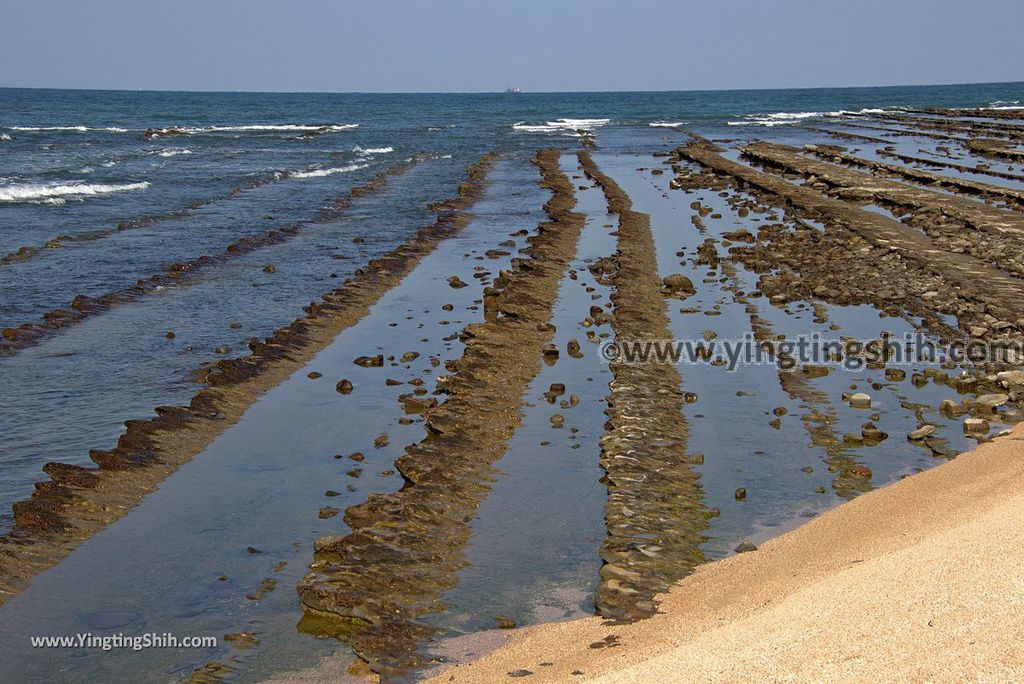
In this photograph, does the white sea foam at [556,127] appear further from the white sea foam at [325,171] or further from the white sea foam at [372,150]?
the white sea foam at [325,171]

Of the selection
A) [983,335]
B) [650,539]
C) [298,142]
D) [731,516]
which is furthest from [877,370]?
[298,142]

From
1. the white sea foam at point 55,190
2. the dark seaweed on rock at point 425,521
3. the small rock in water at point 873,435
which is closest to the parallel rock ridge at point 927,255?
the small rock in water at point 873,435

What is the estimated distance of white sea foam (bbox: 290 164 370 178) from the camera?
4831 centimetres

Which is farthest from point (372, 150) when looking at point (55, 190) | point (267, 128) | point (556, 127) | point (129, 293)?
point (129, 293)

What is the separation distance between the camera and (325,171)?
50.8 meters

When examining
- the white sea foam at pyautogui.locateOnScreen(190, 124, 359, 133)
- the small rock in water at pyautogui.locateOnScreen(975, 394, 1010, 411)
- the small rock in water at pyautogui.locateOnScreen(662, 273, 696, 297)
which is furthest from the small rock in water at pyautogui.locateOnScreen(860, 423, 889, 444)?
the white sea foam at pyautogui.locateOnScreen(190, 124, 359, 133)

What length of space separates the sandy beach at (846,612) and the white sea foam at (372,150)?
56450 millimetres

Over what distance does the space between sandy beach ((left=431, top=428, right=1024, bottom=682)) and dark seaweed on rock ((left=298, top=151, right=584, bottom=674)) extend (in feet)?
3.11

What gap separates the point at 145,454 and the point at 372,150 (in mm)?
56426

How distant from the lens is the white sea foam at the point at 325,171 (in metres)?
48.3

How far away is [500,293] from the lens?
1934 cm

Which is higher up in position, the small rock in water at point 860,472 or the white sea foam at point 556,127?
the white sea foam at point 556,127

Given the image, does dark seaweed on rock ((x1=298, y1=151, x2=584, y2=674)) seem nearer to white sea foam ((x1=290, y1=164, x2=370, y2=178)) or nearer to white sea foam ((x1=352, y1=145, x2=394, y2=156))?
white sea foam ((x1=290, y1=164, x2=370, y2=178))

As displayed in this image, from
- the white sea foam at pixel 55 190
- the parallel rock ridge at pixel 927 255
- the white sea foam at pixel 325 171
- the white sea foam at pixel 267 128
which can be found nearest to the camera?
the parallel rock ridge at pixel 927 255
